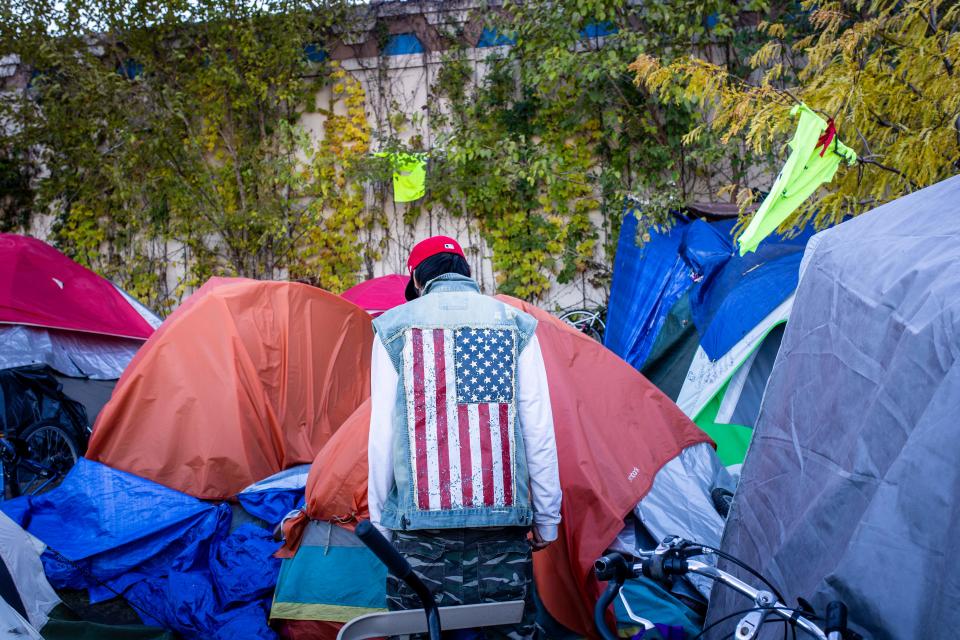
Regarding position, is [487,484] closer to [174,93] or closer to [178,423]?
[178,423]

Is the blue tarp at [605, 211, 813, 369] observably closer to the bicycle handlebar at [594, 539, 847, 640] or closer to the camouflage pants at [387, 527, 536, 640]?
the camouflage pants at [387, 527, 536, 640]

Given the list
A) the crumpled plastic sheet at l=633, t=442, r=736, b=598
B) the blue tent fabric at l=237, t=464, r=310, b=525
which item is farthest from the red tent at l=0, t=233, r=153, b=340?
the crumpled plastic sheet at l=633, t=442, r=736, b=598

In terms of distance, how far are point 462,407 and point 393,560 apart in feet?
3.43

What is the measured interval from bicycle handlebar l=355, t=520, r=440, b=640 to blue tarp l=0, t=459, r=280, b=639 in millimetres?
2520

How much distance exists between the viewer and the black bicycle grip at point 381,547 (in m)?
1.43

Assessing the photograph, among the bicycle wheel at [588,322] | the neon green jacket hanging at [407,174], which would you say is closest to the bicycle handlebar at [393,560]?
the bicycle wheel at [588,322]

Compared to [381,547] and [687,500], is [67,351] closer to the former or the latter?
[687,500]

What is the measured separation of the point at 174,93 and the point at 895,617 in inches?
343

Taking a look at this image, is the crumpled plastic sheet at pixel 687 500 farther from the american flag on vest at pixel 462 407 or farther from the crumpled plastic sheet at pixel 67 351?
the crumpled plastic sheet at pixel 67 351

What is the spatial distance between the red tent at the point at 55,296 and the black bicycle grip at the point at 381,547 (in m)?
6.24

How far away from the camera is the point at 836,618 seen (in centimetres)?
156

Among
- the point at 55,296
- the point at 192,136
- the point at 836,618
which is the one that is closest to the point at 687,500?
the point at 836,618

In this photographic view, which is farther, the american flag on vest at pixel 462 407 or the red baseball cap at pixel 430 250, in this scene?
the red baseball cap at pixel 430 250

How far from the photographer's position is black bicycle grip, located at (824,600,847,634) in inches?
61.5
